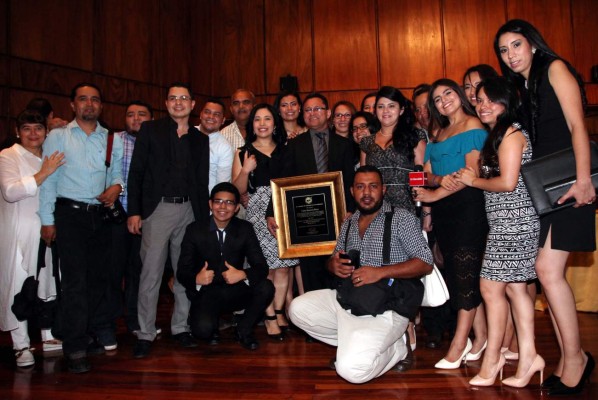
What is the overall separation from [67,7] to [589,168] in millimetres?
7597

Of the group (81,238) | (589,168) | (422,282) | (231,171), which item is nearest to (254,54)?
(231,171)

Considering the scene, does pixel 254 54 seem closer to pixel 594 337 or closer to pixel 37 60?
pixel 37 60

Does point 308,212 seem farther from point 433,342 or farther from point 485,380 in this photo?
point 485,380

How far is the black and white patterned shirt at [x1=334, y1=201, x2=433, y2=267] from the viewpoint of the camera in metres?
3.37

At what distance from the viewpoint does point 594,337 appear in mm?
4199

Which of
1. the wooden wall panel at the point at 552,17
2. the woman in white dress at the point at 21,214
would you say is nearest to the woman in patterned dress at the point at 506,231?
the woman in white dress at the point at 21,214

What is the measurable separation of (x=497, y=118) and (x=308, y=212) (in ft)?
5.59

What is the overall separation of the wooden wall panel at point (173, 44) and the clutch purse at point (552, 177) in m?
7.67

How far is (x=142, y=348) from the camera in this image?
158 inches

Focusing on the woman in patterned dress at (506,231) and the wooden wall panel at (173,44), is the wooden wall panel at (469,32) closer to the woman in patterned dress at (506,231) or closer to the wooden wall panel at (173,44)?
the wooden wall panel at (173,44)

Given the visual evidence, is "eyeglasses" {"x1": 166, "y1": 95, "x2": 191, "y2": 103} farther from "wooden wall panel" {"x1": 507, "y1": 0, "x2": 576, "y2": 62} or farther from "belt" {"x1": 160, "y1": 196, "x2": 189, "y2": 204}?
"wooden wall panel" {"x1": 507, "y1": 0, "x2": 576, "y2": 62}

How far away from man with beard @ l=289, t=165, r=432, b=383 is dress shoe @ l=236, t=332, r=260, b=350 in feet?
1.94

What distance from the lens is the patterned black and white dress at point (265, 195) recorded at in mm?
4512

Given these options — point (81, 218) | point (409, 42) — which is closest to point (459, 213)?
point (81, 218)
